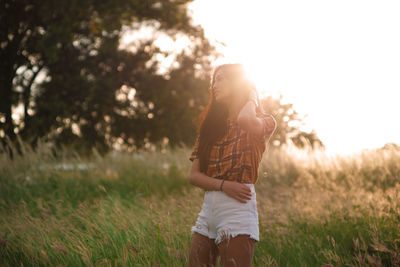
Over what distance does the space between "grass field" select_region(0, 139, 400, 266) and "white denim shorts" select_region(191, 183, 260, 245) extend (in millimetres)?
866

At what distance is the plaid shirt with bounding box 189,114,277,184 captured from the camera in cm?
259

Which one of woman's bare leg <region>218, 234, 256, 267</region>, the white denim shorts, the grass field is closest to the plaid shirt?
the white denim shorts

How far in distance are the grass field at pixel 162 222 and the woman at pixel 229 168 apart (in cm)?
89

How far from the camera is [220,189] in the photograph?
2.55 metres

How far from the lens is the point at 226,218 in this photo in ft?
8.16

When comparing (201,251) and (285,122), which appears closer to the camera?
(201,251)

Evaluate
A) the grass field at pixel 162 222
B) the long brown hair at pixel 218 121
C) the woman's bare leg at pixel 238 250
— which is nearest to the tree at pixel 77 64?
the grass field at pixel 162 222

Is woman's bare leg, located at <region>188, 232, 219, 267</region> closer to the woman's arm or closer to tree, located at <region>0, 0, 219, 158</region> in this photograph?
the woman's arm

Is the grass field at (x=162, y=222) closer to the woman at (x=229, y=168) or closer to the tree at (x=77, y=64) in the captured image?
the woman at (x=229, y=168)

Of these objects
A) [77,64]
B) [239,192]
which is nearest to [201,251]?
[239,192]

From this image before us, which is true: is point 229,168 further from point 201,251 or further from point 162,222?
point 162,222

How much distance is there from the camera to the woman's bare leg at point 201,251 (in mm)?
2598

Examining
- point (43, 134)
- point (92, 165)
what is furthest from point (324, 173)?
point (43, 134)

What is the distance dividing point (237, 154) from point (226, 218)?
1.33 ft
